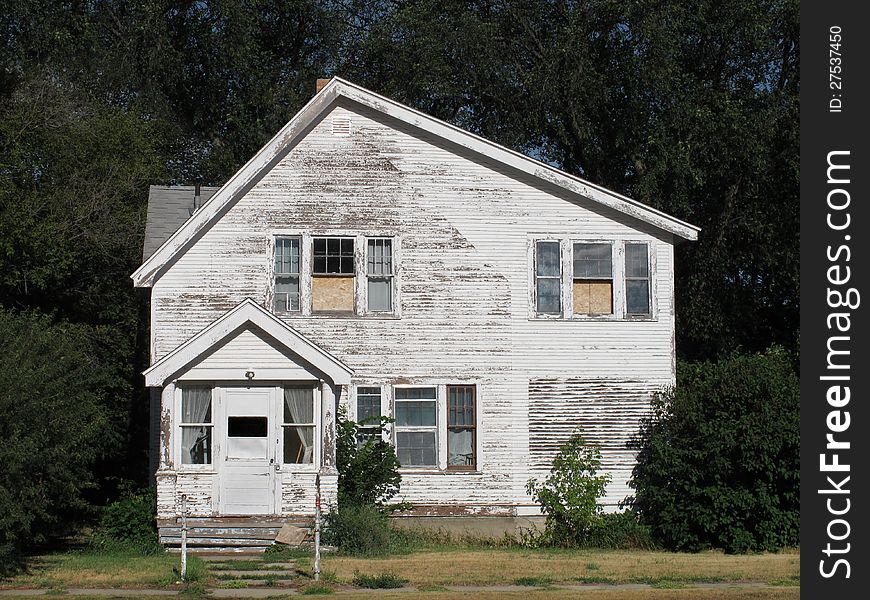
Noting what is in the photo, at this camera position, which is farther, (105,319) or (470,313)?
(105,319)

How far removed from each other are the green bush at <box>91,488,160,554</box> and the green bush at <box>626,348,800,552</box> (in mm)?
9167

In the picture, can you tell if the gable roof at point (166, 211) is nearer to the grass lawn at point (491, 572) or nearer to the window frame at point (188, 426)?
the window frame at point (188, 426)

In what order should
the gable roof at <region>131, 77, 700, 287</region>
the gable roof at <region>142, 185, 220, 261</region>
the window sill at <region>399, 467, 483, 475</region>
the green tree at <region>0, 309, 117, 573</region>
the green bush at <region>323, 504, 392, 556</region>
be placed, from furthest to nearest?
the gable roof at <region>142, 185, 220, 261</region>, the gable roof at <region>131, 77, 700, 287</region>, the window sill at <region>399, 467, 483, 475</region>, the green bush at <region>323, 504, 392, 556</region>, the green tree at <region>0, 309, 117, 573</region>

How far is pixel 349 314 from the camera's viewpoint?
24.4 meters

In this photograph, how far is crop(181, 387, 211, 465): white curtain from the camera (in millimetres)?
22438

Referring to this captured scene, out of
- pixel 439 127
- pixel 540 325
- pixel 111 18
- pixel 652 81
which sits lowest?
pixel 540 325

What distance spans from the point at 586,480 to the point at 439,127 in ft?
24.5

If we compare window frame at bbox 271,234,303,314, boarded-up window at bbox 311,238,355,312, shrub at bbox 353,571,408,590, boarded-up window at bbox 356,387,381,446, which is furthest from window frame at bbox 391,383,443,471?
shrub at bbox 353,571,408,590

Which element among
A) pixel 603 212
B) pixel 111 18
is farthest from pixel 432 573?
pixel 111 18

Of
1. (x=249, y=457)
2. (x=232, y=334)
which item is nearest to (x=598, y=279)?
(x=232, y=334)

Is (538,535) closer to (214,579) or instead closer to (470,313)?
(470,313)

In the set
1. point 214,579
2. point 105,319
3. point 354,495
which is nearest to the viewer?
point 214,579

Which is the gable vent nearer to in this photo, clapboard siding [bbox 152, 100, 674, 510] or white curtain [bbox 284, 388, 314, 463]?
clapboard siding [bbox 152, 100, 674, 510]

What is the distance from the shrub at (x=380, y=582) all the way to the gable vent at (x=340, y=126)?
33.1 ft
